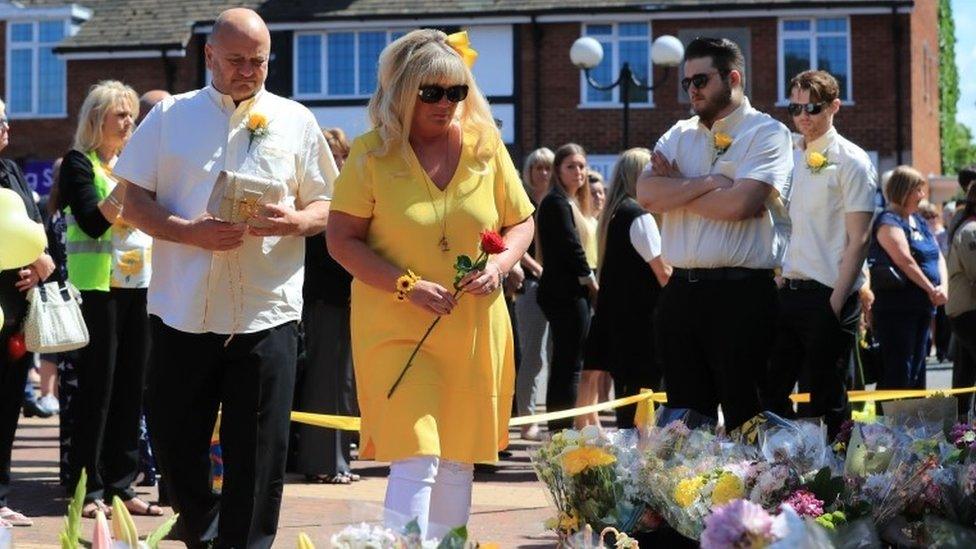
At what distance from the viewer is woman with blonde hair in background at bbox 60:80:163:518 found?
8.11 metres

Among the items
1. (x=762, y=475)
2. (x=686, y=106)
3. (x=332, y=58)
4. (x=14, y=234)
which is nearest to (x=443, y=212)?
(x=762, y=475)

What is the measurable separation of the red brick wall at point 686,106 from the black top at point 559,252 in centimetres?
2520

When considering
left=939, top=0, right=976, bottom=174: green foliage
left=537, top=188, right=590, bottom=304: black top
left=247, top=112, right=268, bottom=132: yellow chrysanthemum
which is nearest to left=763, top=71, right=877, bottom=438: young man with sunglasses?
left=537, top=188, right=590, bottom=304: black top

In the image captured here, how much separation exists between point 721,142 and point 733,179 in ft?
0.58

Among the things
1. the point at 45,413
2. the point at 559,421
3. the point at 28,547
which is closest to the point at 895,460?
the point at 28,547

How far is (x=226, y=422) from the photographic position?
19.4 ft

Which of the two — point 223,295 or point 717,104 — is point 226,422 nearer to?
point 223,295

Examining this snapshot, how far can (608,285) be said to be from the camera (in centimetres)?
1052

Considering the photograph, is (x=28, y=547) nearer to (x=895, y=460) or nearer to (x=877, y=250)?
(x=895, y=460)

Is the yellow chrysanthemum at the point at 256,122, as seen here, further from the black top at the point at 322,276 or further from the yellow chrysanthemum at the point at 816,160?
the black top at the point at 322,276

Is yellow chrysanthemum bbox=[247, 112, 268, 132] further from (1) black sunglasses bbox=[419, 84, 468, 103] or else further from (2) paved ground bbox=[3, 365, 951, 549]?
(2) paved ground bbox=[3, 365, 951, 549]

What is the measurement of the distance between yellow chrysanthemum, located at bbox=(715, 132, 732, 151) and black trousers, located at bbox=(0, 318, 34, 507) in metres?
3.41

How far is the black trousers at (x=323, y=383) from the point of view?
9.61 meters

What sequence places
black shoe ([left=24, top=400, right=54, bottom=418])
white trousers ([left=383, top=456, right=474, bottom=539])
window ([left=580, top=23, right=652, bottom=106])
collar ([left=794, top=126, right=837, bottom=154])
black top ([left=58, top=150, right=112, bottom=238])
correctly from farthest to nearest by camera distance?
window ([left=580, top=23, right=652, bottom=106])
black shoe ([left=24, top=400, right=54, bottom=418])
collar ([left=794, top=126, right=837, bottom=154])
black top ([left=58, top=150, right=112, bottom=238])
white trousers ([left=383, top=456, right=474, bottom=539])
